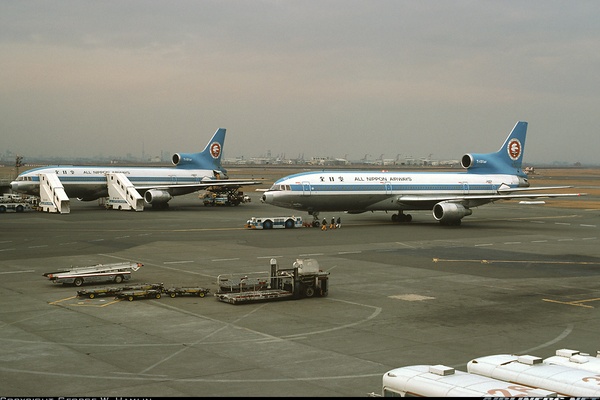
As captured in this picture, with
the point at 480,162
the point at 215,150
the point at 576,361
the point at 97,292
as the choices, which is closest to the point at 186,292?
the point at 97,292

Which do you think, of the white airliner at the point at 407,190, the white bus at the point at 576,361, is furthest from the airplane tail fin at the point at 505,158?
the white bus at the point at 576,361

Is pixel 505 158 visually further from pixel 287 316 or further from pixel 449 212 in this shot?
pixel 287 316

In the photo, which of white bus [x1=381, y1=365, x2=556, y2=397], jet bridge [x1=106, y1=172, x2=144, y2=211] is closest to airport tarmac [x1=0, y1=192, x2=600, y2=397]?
white bus [x1=381, y1=365, x2=556, y2=397]

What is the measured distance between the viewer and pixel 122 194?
263 feet

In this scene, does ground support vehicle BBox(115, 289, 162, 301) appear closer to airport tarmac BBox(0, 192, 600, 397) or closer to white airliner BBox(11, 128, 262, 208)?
airport tarmac BBox(0, 192, 600, 397)

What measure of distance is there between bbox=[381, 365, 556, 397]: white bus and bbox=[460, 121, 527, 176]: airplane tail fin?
63904 mm

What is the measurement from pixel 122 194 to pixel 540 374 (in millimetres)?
72215

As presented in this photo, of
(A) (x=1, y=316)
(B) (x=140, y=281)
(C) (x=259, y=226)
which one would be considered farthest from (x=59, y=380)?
(C) (x=259, y=226)

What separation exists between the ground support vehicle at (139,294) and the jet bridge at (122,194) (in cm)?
5040

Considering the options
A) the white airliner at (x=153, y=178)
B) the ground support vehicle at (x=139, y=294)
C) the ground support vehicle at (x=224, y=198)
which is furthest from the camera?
the ground support vehicle at (x=224, y=198)

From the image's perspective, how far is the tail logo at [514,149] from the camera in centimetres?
7562

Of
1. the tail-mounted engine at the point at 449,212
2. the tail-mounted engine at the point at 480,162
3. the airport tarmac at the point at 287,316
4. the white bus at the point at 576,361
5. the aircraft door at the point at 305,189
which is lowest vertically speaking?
the airport tarmac at the point at 287,316

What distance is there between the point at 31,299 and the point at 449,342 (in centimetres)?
1730

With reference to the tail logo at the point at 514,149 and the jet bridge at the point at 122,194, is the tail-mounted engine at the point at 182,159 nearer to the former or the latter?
the jet bridge at the point at 122,194
